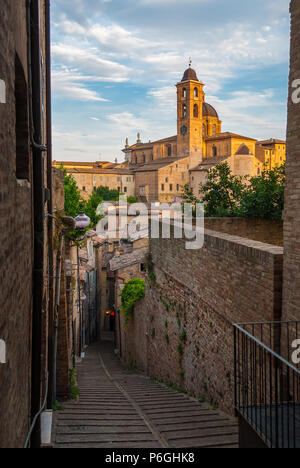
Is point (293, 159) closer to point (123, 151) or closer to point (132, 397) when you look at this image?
point (132, 397)

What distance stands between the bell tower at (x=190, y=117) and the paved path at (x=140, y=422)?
243 feet

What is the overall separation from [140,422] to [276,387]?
12.9 ft

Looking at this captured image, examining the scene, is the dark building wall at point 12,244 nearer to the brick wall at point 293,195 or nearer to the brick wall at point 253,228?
the brick wall at point 293,195

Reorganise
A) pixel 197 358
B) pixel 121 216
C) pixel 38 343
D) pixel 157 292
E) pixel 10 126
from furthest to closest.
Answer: pixel 121 216 < pixel 157 292 < pixel 197 358 < pixel 38 343 < pixel 10 126

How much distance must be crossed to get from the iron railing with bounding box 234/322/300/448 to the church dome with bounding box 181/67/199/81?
81124mm

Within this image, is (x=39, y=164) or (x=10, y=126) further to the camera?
(x=39, y=164)

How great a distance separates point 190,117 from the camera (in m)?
81.1

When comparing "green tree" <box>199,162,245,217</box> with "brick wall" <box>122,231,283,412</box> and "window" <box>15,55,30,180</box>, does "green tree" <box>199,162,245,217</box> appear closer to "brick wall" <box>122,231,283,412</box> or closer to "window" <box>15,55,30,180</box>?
"brick wall" <box>122,231,283,412</box>

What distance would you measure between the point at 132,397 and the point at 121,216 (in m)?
42.0

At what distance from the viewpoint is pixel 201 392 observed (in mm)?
9305

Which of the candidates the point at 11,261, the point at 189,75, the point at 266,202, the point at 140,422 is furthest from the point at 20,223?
the point at 189,75

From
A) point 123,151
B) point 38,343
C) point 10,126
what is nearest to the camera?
point 10,126

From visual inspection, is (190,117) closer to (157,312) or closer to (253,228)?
(253,228)

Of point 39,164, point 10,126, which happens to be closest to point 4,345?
point 10,126
